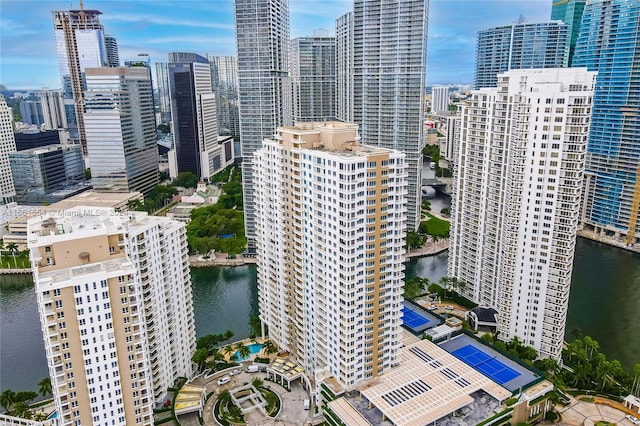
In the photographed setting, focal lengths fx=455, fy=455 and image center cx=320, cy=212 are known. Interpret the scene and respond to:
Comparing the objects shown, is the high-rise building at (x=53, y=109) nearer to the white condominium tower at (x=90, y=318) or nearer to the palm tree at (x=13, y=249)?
the palm tree at (x=13, y=249)

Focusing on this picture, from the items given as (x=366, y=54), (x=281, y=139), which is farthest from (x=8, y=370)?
(x=366, y=54)

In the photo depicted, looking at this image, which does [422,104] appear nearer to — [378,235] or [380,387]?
[378,235]

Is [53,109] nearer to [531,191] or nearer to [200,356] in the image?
[200,356]

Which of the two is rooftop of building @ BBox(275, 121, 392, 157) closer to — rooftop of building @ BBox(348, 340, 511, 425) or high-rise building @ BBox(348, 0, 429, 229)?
rooftop of building @ BBox(348, 340, 511, 425)

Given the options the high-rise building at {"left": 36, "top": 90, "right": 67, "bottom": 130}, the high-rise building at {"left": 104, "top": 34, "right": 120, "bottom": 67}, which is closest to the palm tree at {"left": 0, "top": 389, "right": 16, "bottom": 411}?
the high-rise building at {"left": 104, "top": 34, "right": 120, "bottom": 67}

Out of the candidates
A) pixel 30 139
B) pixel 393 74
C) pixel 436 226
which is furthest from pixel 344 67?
pixel 30 139
